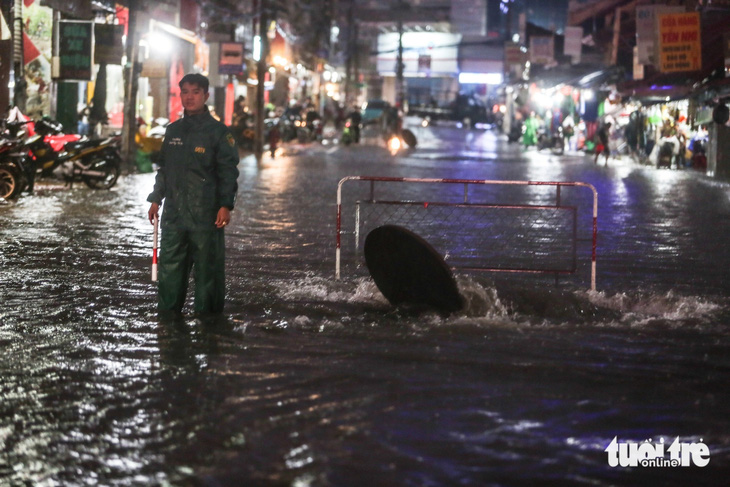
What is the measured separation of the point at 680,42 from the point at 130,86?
44.1ft

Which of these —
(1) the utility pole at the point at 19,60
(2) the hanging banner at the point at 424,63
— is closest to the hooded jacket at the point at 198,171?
(1) the utility pole at the point at 19,60

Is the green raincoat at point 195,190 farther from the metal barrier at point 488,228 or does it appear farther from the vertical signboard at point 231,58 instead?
the vertical signboard at point 231,58

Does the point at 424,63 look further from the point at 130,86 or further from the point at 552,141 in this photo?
the point at 130,86

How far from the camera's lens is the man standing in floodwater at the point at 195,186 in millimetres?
7406

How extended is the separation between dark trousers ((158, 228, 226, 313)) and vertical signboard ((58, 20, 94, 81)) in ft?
59.7

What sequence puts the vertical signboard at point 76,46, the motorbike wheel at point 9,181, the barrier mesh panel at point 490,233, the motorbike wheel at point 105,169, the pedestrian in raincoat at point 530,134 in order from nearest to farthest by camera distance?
the barrier mesh panel at point 490,233 < the motorbike wheel at point 9,181 < the motorbike wheel at point 105,169 < the vertical signboard at point 76,46 < the pedestrian in raincoat at point 530,134

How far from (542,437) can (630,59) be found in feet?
138

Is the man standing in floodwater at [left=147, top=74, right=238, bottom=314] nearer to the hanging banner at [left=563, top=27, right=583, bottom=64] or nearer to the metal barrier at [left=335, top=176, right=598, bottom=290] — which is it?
the metal barrier at [left=335, top=176, right=598, bottom=290]

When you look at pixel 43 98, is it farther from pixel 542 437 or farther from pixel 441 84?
pixel 441 84

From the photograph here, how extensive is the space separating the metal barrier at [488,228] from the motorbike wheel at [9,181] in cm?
524

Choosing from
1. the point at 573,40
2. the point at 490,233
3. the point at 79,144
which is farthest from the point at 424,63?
the point at 490,233

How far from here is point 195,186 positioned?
7.43 m

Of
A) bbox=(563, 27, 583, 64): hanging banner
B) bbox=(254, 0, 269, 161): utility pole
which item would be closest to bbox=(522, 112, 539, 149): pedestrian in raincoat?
bbox=(563, 27, 583, 64): hanging banner

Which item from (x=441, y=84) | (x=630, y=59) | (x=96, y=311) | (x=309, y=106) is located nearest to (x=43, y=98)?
(x=96, y=311)
